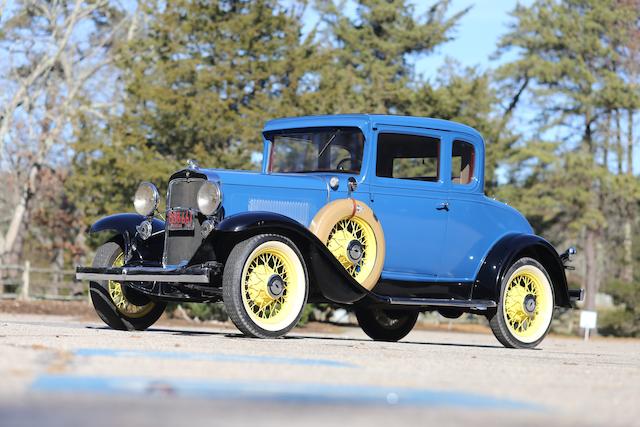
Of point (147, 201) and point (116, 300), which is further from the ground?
point (147, 201)

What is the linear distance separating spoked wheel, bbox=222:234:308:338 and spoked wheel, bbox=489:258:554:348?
8.78ft

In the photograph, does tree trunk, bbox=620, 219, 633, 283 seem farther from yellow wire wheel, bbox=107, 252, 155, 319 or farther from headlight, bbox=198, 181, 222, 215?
headlight, bbox=198, 181, 222, 215

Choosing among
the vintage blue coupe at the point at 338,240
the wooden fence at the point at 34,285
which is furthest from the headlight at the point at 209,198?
the wooden fence at the point at 34,285

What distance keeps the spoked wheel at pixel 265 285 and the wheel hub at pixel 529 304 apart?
305 cm

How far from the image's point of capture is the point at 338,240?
36.5 ft

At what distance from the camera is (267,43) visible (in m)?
29.2

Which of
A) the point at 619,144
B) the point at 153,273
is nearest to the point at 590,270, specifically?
the point at 619,144

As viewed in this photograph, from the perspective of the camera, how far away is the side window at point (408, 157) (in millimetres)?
11883

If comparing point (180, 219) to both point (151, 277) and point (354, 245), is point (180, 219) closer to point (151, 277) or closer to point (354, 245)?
point (151, 277)

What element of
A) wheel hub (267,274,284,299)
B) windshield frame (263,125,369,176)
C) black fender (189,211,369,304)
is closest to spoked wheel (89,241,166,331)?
black fender (189,211,369,304)

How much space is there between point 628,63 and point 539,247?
110ft

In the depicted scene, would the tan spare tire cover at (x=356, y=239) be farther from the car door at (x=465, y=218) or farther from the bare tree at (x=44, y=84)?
the bare tree at (x=44, y=84)

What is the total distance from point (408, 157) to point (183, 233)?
111 inches

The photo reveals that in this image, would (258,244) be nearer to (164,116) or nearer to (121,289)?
(121,289)
